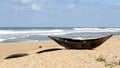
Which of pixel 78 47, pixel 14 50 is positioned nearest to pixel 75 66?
pixel 78 47

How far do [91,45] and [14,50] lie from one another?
690 centimetres

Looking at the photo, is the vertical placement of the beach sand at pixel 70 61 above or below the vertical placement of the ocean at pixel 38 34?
above

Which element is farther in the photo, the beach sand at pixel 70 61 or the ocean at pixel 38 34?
the ocean at pixel 38 34

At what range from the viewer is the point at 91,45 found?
1522 centimetres

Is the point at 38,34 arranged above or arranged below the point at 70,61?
below

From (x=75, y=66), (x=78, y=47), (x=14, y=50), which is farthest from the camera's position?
(x=14, y=50)

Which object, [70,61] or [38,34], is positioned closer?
[70,61]

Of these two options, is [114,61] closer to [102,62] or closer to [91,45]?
[102,62]

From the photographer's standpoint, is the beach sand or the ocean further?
the ocean

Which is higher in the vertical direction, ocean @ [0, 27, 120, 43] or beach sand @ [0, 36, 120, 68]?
beach sand @ [0, 36, 120, 68]

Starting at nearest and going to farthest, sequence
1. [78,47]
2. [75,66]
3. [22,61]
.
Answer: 1. [75,66]
2. [22,61]
3. [78,47]

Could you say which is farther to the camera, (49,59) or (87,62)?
(49,59)

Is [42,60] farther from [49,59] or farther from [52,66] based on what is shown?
[52,66]

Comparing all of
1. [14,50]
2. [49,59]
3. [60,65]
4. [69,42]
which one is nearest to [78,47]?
[69,42]
